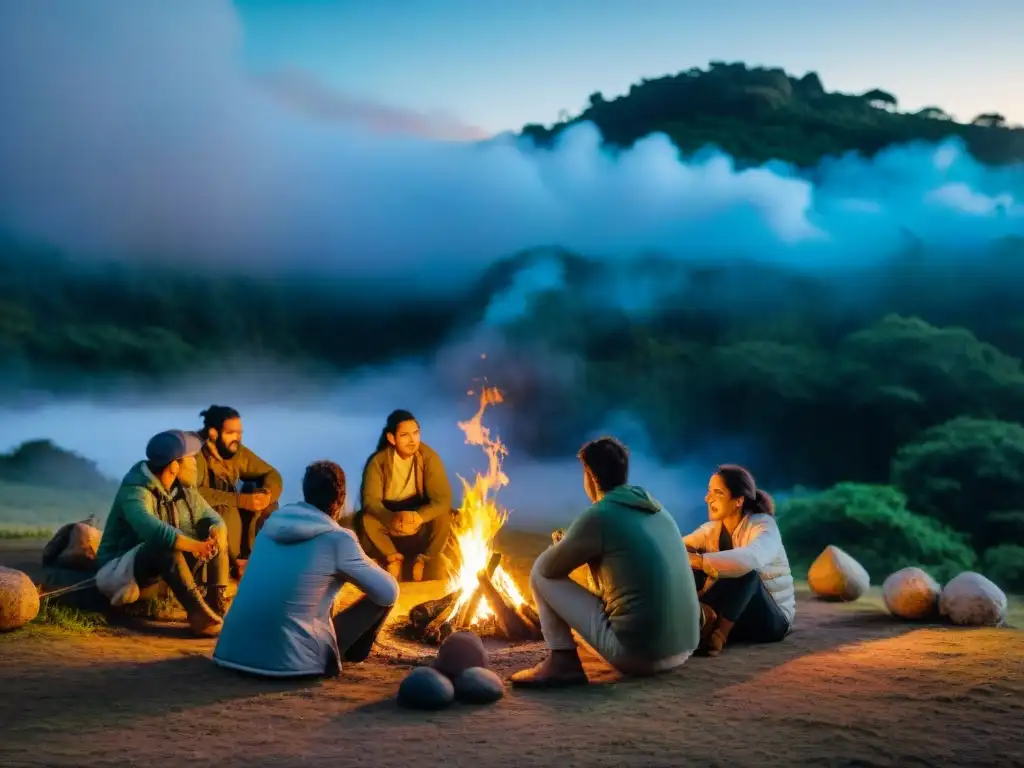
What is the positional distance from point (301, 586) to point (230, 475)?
3.45 meters

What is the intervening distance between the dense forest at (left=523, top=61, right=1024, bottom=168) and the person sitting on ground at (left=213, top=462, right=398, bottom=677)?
17.4 metres

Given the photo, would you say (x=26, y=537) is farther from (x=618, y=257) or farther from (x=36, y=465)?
(x=618, y=257)

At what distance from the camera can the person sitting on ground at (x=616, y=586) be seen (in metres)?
5.14

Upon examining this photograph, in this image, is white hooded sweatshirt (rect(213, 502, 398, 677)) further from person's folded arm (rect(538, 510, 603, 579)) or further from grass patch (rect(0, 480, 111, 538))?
grass patch (rect(0, 480, 111, 538))

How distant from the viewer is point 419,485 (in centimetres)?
910

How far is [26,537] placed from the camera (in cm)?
1166

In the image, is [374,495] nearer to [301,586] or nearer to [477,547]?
[477,547]

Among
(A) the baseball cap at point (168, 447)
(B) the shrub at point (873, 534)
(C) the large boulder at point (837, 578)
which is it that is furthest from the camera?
(B) the shrub at point (873, 534)

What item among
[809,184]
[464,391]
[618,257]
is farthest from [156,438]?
[809,184]

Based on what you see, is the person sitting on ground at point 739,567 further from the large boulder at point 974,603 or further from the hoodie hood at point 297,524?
the hoodie hood at point 297,524

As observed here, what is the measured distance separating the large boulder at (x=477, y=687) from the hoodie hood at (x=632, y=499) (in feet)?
3.64

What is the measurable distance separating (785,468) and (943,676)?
13.8 m

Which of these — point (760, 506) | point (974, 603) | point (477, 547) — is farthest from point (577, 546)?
point (974, 603)

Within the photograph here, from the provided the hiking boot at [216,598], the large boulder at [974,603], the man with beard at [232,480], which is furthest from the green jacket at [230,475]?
the large boulder at [974,603]
